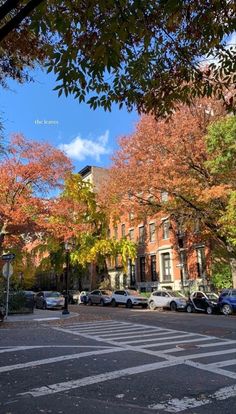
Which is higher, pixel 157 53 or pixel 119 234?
pixel 119 234

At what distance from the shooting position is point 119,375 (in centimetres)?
834

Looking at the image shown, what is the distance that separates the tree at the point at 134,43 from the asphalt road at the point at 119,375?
4201 mm

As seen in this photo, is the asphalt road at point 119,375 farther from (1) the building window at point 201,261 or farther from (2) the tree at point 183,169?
(1) the building window at point 201,261

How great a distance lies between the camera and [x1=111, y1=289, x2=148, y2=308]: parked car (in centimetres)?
3800

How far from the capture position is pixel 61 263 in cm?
5466

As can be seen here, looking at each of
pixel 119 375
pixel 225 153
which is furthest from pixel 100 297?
pixel 119 375

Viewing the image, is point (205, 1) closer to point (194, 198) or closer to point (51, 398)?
point (51, 398)

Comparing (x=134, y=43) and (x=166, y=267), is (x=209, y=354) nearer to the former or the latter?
(x=134, y=43)

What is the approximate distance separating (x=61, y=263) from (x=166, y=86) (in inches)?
1936

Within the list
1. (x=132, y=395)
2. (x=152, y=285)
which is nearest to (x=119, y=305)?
(x=152, y=285)

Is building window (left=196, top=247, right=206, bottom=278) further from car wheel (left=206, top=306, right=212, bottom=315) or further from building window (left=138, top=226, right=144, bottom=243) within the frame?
building window (left=138, top=226, right=144, bottom=243)

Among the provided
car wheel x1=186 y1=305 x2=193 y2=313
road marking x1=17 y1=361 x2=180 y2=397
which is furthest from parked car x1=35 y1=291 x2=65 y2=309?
road marking x1=17 y1=361 x2=180 y2=397

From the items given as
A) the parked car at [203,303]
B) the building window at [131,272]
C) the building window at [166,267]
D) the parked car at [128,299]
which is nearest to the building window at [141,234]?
the building window at [131,272]

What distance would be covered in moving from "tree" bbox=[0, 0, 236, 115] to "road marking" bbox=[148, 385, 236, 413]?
4.21m
